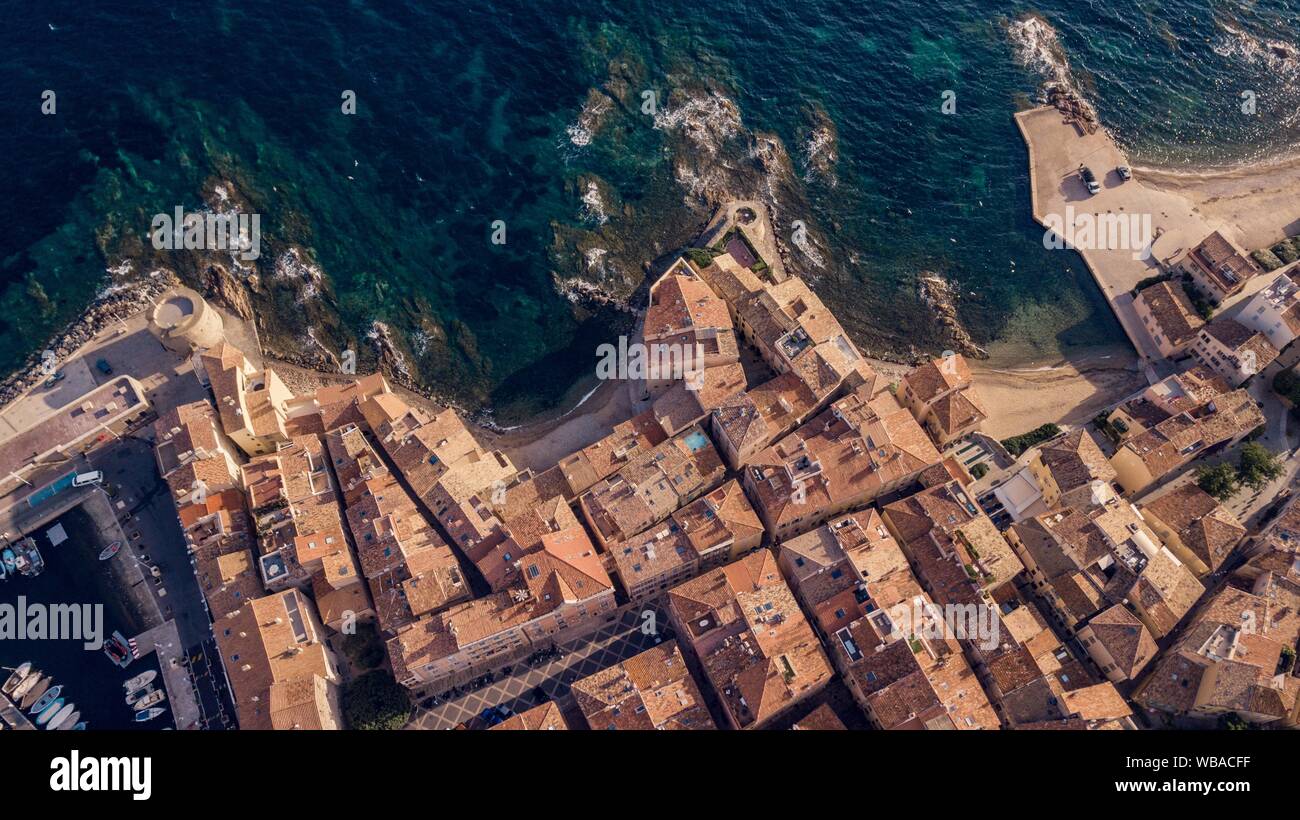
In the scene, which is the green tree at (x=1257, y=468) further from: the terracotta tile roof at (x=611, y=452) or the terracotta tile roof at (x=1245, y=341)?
the terracotta tile roof at (x=611, y=452)

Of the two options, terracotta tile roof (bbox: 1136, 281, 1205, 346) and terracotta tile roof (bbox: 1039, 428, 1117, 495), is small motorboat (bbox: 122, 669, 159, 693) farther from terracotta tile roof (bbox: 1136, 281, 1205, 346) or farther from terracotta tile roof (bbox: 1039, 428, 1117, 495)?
terracotta tile roof (bbox: 1136, 281, 1205, 346)

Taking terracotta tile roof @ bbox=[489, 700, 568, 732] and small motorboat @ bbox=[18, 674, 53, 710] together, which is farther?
small motorboat @ bbox=[18, 674, 53, 710]

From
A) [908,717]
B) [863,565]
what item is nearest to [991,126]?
[863,565]

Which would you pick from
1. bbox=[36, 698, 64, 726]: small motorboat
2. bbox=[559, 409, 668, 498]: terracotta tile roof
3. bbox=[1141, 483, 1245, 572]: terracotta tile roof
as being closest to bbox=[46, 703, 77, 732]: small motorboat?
bbox=[36, 698, 64, 726]: small motorboat

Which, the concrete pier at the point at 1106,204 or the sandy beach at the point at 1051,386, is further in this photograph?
the concrete pier at the point at 1106,204

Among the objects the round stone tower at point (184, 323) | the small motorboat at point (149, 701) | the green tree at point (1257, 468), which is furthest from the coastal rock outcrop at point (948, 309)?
the small motorboat at point (149, 701)

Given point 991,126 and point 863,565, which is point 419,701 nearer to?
point 863,565

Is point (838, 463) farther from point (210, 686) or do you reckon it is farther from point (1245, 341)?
point (210, 686)
